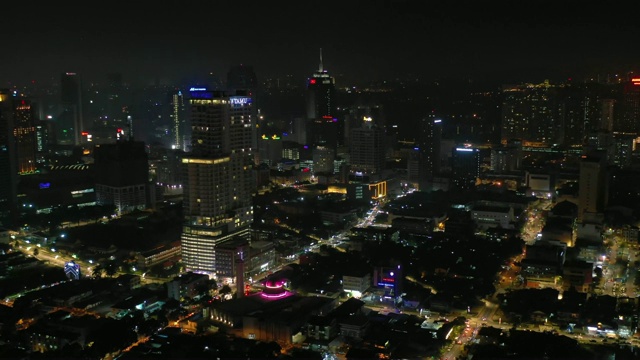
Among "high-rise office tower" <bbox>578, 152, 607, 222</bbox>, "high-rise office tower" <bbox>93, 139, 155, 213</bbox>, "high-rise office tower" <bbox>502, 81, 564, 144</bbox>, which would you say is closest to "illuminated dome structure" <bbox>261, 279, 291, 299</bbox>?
"high-rise office tower" <bbox>93, 139, 155, 213</bbox>

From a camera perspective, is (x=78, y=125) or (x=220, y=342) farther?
(x=78, y=125)

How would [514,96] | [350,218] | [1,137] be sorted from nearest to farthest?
[1,137], [350,218], [514,96]

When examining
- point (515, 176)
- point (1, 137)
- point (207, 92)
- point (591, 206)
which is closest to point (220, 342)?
point (207, 92)

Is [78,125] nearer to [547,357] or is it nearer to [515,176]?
[515,176]

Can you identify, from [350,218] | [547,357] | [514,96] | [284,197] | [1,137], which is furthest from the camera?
[514,96]

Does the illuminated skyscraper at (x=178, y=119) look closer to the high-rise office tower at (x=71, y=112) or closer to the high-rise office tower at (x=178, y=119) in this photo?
the high-rise office tower at (x=178, y=119)

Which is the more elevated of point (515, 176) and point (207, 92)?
point (207, 92)

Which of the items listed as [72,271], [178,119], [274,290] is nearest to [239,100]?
[274,290]

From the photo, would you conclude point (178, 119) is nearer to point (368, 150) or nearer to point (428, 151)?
point (368, 150)
